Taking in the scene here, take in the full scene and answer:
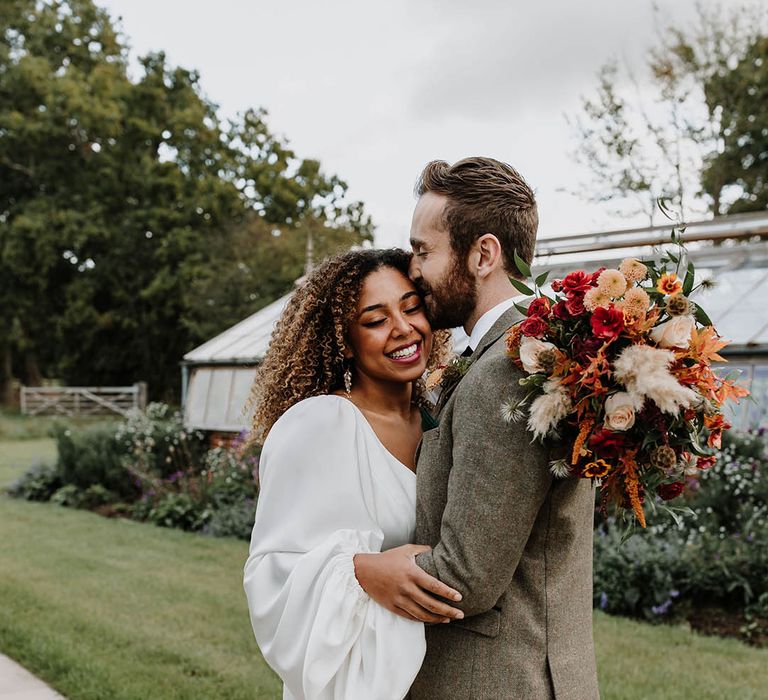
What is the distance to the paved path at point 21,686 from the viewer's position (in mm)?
4848

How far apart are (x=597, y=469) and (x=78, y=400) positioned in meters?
31.1

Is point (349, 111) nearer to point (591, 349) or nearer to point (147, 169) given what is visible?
point (147, 169)

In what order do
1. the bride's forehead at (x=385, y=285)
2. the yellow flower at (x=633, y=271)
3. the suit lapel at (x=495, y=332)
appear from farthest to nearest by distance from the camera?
the bride's forehead at (x=385, y=285)
the suit lapel at (x=495, y=332)
the yellow flower at (x=633, y=271)

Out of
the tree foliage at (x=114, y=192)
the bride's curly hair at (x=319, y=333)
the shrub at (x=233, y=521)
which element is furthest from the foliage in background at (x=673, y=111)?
the bride's curly hair at (x=319, y=333)

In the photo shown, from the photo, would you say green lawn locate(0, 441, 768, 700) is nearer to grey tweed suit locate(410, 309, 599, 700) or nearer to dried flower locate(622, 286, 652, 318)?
grey tweed suit locate(410, 309, 599, 700)

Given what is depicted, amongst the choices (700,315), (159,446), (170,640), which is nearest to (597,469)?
(700,315)

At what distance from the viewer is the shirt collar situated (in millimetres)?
2268

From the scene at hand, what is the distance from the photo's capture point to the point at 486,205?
2240mm

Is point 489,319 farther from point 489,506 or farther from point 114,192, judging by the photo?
point 114,192

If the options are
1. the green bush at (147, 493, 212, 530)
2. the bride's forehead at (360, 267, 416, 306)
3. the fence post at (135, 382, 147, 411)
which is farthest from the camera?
the fence post at (135, 382, 147, 411)

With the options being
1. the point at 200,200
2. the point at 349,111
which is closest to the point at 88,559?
the point at 349,111

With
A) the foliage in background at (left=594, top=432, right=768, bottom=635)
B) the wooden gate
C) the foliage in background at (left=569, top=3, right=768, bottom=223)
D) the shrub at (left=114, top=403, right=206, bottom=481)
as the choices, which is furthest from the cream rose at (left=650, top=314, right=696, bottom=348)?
the wooden gate

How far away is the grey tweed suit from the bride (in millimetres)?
107

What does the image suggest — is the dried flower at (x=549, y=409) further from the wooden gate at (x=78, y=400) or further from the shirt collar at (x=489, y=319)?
the wooden gate at (x=78, y=400)
